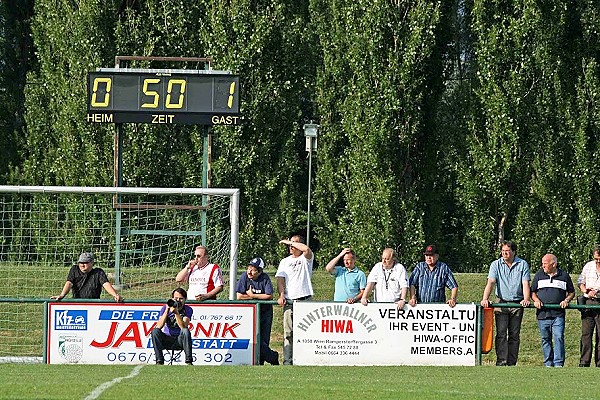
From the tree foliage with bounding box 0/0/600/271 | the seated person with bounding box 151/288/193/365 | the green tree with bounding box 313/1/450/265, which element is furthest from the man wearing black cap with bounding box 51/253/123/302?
the green tree with bounding box 313/1/450/265

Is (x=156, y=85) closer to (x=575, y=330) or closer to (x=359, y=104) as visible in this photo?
(x=575, y=330)

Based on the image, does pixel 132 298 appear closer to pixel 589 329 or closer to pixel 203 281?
pixel 203 281

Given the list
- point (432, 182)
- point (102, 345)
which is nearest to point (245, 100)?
point (432, 182)

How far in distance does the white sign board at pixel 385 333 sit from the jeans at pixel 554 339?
3.57 ft

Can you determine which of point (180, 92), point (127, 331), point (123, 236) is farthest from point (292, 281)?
point (123, 236)

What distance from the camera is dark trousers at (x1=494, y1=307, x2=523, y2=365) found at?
54.9 feet

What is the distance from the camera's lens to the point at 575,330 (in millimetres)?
21969

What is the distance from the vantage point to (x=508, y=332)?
16766mm

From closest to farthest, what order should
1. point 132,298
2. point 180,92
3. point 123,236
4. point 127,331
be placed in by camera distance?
1. point 127,331
2. point 132,298
3. point 180,92
4. point 123,236

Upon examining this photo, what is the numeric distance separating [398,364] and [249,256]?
739 inches

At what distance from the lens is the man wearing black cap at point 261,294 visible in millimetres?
16734

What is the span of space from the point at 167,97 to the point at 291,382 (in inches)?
317

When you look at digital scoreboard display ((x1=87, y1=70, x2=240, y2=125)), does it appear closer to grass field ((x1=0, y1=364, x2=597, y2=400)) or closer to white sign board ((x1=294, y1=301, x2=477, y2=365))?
white sign board ((x1=294, y1=301, x2=477, y2=365))

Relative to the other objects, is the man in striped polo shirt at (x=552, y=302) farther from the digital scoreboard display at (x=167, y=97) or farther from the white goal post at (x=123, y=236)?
the digital scoreboard display at (x=167, y=97)
